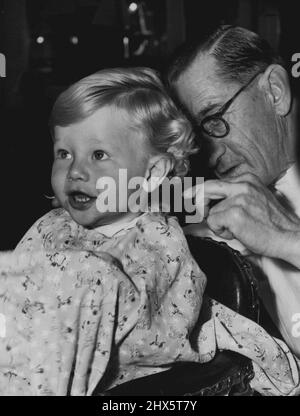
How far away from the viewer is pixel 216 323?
0.96 m

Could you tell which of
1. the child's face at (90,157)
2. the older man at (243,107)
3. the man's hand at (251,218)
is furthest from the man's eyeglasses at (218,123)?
the child's face at (90,157)

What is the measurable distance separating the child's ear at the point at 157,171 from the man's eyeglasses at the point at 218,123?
262mm

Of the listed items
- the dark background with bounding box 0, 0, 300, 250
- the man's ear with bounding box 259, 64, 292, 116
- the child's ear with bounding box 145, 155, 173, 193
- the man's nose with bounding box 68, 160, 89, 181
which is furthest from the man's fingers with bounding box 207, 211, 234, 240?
the dark background with bounding box 0, 0, 300, 250

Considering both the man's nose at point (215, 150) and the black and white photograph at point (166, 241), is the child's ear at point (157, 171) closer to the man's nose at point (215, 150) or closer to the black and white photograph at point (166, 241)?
the black and white photograph at point (166, 241)

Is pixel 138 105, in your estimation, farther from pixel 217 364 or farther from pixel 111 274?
pixel 217 364

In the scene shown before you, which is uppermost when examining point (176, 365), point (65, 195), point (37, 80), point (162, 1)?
point (162, 1)

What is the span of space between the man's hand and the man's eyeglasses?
0.63 feet

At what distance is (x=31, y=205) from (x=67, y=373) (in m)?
0.92

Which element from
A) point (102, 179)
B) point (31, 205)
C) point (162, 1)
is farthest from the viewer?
point (162, 1)

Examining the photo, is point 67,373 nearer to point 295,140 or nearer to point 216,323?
point 216,323

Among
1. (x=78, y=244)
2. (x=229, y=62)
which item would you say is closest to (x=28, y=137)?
(x=229, y=62)

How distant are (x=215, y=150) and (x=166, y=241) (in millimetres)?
360

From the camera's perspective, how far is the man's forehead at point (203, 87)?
119 cm

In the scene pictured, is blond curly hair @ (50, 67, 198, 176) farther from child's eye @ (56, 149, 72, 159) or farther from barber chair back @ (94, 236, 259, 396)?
barber chair back @ (94, 236, 259, 396)
